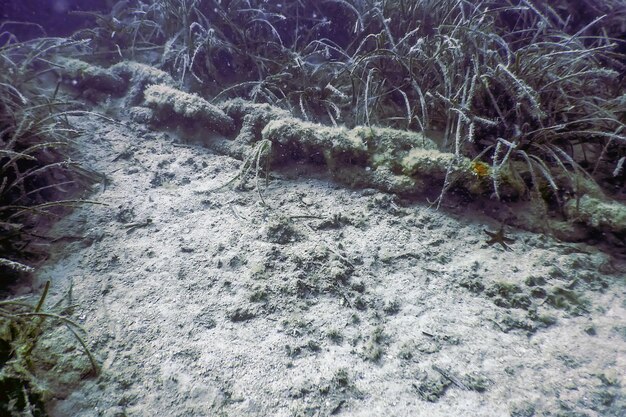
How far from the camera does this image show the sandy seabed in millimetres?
1618

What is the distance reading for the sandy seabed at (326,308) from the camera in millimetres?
1618

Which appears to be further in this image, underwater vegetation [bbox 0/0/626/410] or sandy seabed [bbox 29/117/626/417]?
underwater vegetation [bbox 0/0/626/410]

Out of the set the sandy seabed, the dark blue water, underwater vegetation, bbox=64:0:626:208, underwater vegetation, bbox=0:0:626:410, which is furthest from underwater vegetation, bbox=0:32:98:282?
the dark blue water

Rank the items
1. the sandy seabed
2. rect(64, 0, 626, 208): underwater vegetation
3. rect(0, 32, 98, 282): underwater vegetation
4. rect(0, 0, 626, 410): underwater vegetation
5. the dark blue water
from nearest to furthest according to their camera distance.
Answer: the sandy seabed, rect(0, 32, 98, 282): underwater vegetation, rect(0, 0, 626, 410): underwater vegetation, rect(64, 0, 626, 208): underwater vegetation, the dark blue water

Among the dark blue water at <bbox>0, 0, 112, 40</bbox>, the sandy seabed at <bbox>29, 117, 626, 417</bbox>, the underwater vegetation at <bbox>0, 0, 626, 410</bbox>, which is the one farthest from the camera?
the dark blue water at <bbox>0, 0, 112, 40</bbox>

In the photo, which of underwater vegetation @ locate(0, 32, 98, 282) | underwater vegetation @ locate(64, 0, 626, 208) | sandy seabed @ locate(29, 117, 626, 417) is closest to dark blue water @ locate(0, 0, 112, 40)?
underwater vegetation @ locate(64, 0, 626, 208)

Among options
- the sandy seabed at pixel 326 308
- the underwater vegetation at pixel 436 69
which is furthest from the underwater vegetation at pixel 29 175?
the underwater vegetation at pixel 436 69

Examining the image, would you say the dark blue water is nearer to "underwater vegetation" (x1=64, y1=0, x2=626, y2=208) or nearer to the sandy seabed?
"underwater vegetation" (x1=64, y1=0, x2=626, y2=208)

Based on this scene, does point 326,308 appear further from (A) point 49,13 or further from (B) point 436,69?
(A) point 49,13

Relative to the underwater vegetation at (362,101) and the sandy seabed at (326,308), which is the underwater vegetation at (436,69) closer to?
the underwater vegetation at (362,101)

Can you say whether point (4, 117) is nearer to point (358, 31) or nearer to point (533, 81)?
point (358, 31)

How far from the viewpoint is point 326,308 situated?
78.8 inches

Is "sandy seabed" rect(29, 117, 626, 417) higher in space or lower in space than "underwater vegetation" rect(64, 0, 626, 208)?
lower

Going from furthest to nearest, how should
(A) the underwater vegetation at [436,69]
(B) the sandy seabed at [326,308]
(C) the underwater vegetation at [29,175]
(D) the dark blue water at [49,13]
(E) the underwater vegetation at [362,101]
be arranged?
(D) the dark blue water at [49,13] < (A) the underwater vegetation at [436,69] < (E) the underwater vegetation at [362,101] < (C) the underwater vegetation at [29,175] < (B) the sandy seabed at [326,308]
